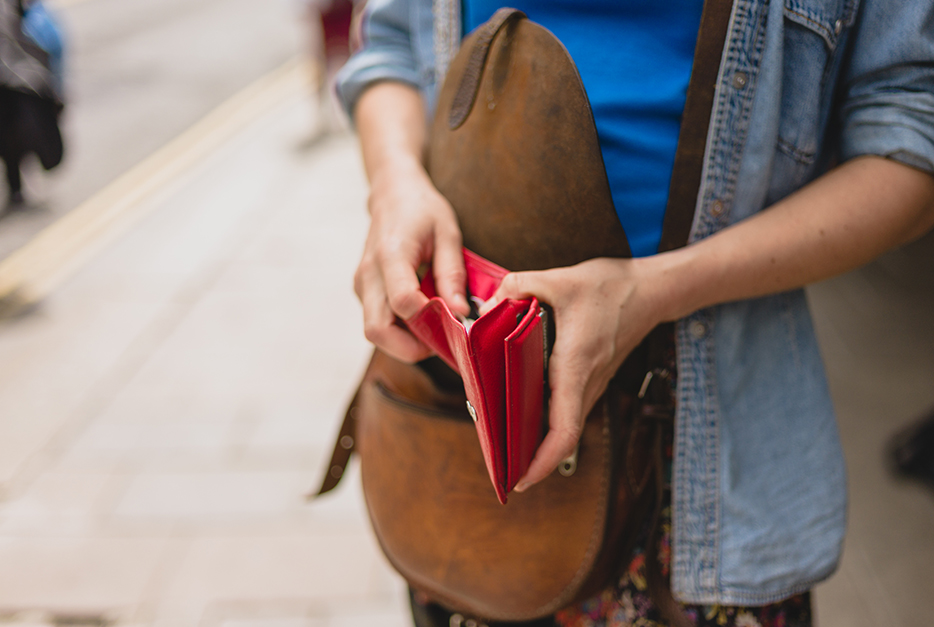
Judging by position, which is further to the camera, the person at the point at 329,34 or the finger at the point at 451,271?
the person at the point at 329,34

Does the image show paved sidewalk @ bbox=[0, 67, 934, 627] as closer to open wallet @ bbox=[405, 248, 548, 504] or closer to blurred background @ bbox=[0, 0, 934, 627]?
blurred background @ bbox=[0, 0, 934, 627]

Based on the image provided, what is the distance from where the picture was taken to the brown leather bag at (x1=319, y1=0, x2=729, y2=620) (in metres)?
0.67

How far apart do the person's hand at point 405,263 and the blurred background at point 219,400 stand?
140cm

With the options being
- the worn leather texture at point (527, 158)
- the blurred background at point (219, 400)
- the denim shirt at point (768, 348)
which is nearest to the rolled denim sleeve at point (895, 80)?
the denim shirt at point (768, 348)

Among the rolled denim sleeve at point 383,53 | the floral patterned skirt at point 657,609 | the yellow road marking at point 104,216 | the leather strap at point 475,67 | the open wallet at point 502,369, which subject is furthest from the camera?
the yellow road marking at point 104,216

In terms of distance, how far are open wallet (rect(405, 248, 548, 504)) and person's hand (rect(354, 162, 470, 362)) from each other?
0.11ft

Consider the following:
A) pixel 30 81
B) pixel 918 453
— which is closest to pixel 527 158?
pixel 918 453

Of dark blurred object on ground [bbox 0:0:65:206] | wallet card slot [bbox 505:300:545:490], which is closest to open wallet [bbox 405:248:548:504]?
wallet card slot [bbox 505:300:545:490]

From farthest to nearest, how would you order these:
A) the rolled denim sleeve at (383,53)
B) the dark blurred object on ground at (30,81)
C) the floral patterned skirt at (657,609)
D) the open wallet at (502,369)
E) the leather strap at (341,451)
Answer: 1. the dark blurred object on ground at (30,81)
2. the leather strap at (341,451)
3. the rolled denim sleeve at (383,53)
4. the floral patterned skirt at (657,609)
5. the open wallet at (502,369)

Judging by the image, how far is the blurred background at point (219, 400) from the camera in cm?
177

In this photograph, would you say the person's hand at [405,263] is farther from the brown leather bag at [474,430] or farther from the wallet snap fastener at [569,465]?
the wallet snap fastener at [569,465]

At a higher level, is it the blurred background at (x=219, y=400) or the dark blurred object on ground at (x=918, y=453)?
the dark blurred object on ground at (x=918, y=453)

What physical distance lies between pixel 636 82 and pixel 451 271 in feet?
1.00

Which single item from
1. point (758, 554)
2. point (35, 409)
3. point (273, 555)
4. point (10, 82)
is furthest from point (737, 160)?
point (10, 82)
